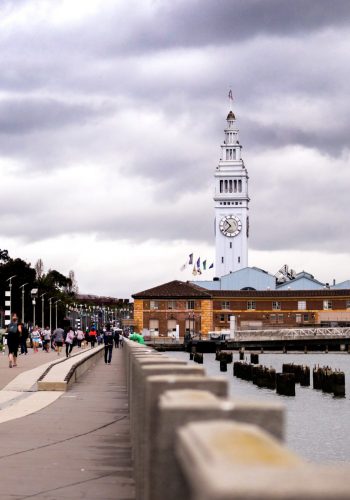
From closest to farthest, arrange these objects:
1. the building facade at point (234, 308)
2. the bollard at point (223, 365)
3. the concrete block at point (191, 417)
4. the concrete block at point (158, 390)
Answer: the concrete block at point (191, 417) → the concrete block at point (158, 390) → the bollard at point (223, 365) → the building facade at point (234, 308)

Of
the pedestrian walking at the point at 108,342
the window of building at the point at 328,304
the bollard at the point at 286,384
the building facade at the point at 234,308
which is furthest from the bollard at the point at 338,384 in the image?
the window of building at the point at 328,304

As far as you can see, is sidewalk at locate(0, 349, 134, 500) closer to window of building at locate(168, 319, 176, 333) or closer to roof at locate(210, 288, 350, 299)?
roof at locate(210, 288, 350, 299)

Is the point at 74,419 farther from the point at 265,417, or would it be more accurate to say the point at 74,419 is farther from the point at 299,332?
the point at 299,332

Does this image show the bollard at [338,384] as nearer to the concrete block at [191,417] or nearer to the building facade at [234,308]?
the concrete block at [191,417]

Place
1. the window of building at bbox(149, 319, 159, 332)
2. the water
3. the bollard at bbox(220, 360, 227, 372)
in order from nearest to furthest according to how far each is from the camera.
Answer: the water → the bollard at bbox(220, 360, 227, 372) → the window of building at bbox(149, 319, 159, 332)

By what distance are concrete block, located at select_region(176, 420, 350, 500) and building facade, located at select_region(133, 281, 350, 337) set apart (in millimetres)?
161485

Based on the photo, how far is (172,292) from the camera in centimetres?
16462

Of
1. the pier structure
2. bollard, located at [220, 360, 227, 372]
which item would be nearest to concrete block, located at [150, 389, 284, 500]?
the pier structure

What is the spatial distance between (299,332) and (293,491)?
146203mm

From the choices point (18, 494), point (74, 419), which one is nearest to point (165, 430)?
point (18, 494)

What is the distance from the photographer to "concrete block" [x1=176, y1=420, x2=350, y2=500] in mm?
2322

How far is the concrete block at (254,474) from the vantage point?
2.32 meters

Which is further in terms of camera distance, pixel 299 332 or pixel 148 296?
pixel 148 296

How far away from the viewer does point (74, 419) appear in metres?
14.9
